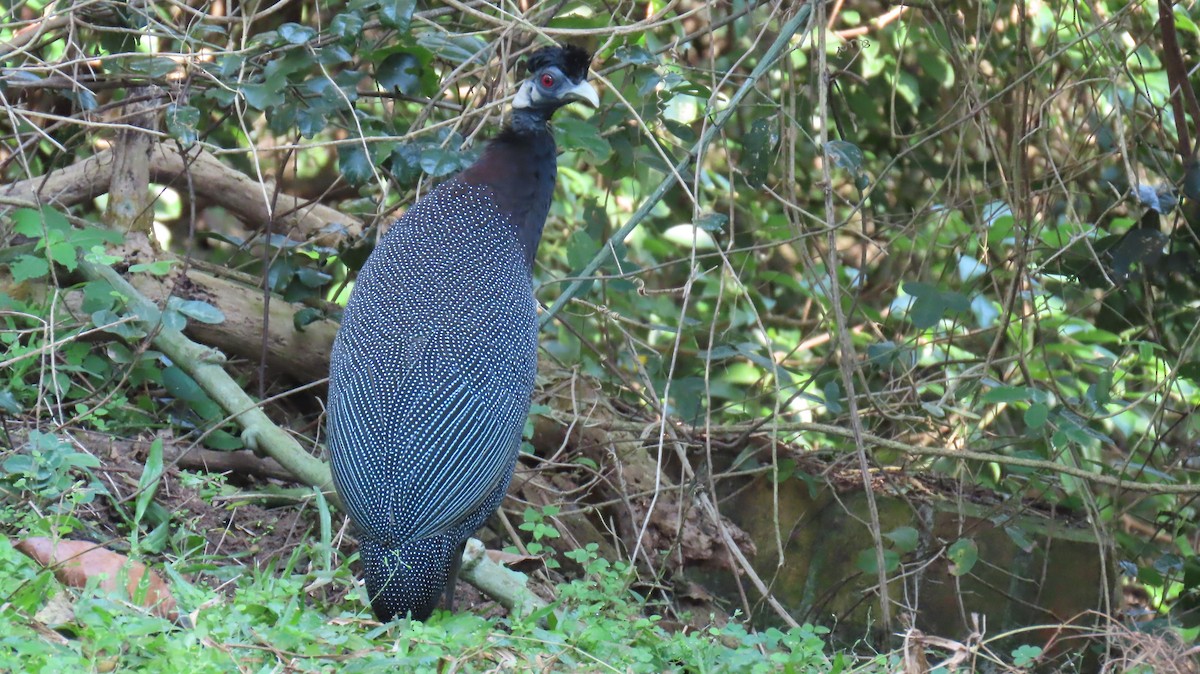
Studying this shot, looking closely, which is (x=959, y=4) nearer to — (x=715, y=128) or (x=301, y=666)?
(x=715, y=128)

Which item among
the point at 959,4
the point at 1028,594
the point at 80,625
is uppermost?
the point at 959,4

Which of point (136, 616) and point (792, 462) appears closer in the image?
point (136, 616)

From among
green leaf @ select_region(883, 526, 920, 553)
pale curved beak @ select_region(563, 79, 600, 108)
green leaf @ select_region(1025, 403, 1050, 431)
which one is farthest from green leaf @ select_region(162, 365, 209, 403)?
green leaf @ select_region(1025, 403, 1050, 431)

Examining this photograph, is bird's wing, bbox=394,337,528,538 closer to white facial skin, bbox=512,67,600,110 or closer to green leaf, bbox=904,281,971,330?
white facial skin, bbox=512,67,600,110

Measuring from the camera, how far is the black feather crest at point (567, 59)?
4125 mm

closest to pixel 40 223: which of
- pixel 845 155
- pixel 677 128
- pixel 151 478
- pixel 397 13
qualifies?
pixel 151 478

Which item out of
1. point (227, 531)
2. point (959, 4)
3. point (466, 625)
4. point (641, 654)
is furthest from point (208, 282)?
point (959, 4)

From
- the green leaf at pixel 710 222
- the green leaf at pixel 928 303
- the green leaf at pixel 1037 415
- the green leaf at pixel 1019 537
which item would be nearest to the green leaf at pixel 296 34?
the green leaf at pixel 710 222

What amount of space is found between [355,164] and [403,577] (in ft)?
5.08

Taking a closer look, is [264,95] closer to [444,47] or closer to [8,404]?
[444,47]

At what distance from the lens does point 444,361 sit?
3.60 m

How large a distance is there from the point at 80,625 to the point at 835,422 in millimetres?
3565

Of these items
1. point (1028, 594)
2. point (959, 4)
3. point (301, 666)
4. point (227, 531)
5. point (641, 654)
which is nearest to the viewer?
point (301, 666)

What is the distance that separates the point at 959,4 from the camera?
5516 mm
